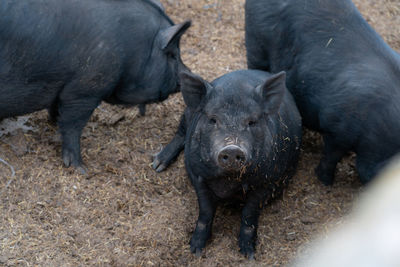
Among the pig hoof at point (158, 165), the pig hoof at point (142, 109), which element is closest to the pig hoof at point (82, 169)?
the pig hoof at point (158, 165)

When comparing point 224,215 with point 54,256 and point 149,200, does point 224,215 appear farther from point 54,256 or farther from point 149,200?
point 54,256

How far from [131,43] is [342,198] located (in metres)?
2.36

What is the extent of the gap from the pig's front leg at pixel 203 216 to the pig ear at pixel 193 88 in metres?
0.62

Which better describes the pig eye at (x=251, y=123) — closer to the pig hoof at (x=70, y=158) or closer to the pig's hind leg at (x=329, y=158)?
the pig's hind leg at (x=329, y=158)

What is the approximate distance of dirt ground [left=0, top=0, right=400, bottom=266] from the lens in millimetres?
4566

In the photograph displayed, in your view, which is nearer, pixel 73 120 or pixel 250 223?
pixel 250 223

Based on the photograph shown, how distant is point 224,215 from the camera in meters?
5.01

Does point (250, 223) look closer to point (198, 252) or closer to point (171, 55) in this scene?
point (198, 252)

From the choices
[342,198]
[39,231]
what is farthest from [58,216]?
[342,198]

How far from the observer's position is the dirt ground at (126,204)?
457cm

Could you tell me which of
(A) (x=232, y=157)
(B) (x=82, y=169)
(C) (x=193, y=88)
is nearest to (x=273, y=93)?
(C) (x=193, y=88)

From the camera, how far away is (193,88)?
13.7ft

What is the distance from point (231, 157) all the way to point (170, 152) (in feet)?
5.78

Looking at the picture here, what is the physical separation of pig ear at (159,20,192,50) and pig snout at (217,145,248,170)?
5.43 feet
